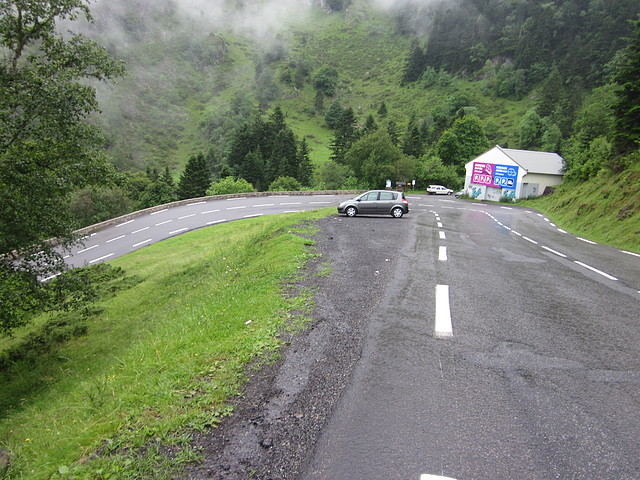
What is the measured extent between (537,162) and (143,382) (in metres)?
63.9

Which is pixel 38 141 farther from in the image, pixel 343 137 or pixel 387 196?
pixel 343 137

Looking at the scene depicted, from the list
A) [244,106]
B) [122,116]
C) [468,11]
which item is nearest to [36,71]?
[244,106]

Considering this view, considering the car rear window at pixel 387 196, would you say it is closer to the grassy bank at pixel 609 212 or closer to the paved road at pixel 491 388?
the grassy bank at pixel 609 212

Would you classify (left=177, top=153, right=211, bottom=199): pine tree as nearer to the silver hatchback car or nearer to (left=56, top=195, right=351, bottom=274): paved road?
(left=56, top=195, right=351, bottom=274): paved road

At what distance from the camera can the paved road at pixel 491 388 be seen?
3.04m

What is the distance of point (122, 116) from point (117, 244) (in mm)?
133365

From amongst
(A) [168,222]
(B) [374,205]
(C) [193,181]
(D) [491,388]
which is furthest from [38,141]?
(C) [193,181]

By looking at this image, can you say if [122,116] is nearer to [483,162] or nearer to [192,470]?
[483,162]

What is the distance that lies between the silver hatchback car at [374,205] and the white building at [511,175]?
38.8m

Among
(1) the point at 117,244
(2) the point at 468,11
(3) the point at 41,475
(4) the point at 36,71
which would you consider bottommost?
(1) the point at 117,244

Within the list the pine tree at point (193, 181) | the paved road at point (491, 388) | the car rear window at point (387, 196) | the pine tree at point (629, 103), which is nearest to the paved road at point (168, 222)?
the car rear window at point (387, 196)

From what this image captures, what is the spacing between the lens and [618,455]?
10.2 ft

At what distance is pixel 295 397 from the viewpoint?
395 cm

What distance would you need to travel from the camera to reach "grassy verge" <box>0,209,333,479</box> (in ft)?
10.8
